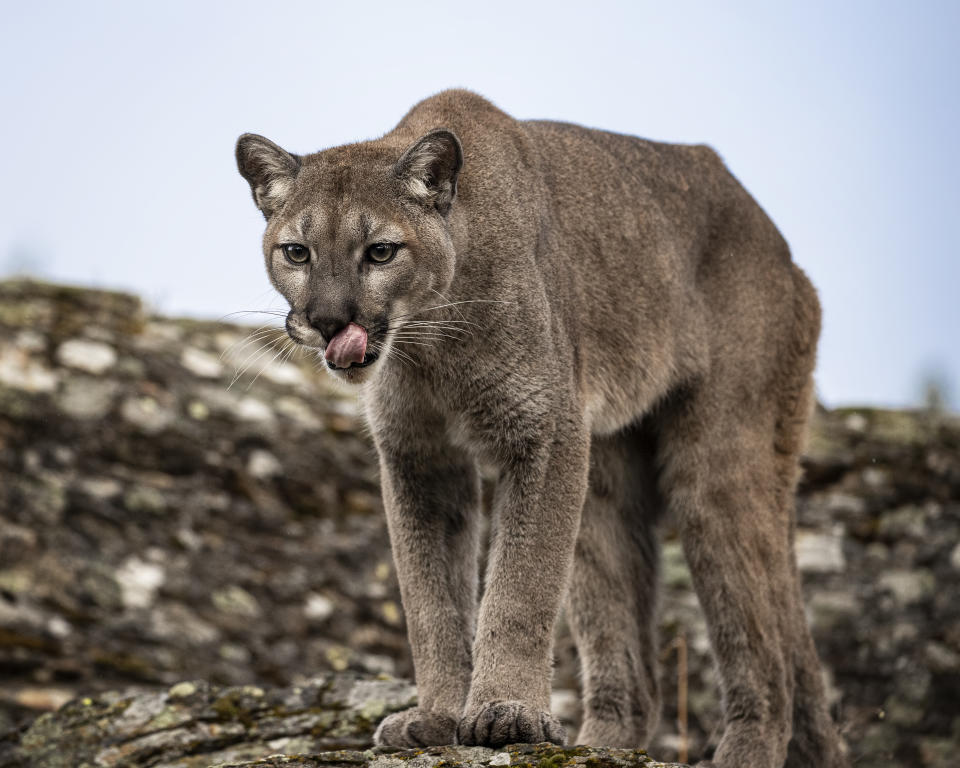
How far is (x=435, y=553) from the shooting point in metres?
5.03

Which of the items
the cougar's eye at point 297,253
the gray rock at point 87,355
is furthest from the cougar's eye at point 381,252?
the gray rock at point 87,355

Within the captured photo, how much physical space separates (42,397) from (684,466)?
366cm

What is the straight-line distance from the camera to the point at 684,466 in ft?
18.9

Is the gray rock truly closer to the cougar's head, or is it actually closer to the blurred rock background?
the blurred rock background

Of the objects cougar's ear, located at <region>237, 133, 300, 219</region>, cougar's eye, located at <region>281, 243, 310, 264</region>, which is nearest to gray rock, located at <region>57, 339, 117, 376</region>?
cougar's ear, located at <region>237, 133, 300, 219</region>

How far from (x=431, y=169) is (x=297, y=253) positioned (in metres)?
0.62

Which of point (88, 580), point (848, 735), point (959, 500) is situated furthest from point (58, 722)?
point (959, 500)

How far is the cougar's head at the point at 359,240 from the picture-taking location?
14.2 feet

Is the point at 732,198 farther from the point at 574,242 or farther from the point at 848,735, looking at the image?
the point at 848,735

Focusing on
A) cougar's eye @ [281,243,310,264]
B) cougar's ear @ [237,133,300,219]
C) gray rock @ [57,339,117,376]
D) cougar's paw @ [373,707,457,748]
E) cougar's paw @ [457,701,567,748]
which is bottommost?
cougar's paw @ [373,707,457,748]

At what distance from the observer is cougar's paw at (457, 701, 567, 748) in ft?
13.6

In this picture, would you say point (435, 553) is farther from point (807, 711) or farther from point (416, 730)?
A: point (807, 711)

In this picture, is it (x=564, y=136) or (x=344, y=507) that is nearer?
(x=564, y=136)

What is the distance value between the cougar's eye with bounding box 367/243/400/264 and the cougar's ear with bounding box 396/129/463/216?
0.28 m
